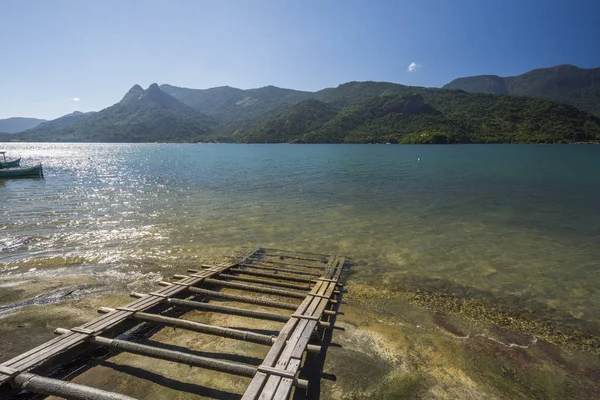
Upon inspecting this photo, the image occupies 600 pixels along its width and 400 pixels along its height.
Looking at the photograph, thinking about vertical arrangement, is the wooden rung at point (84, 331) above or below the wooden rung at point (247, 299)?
above

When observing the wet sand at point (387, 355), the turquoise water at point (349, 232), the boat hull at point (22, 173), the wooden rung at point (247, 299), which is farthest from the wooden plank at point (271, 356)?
the boat hull at point (22, 173)

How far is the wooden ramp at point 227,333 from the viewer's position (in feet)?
16.0

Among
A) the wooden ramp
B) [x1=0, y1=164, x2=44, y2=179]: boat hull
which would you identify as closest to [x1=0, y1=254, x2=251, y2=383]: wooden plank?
the wooden ramp

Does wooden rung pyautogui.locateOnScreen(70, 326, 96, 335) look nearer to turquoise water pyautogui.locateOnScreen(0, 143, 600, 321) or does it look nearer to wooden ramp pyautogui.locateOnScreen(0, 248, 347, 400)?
wooden ramp pyautogui.locateOnScreen(0, 248, 347, 400)

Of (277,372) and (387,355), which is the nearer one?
(277,372)

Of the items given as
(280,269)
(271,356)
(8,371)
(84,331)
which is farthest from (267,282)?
(8,371)

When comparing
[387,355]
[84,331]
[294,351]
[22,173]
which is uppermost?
[22,173]

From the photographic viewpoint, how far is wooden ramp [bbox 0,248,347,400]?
192 inches

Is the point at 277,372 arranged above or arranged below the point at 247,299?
above

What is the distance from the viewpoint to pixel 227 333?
21.4ft

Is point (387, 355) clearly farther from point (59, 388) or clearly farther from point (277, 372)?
point (59, 388)

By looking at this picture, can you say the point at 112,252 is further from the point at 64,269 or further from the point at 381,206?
the point at 381,206

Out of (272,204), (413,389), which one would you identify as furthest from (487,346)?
(272,204)

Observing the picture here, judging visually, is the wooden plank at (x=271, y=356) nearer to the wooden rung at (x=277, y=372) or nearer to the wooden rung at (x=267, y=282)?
the wooden rung at (x=277, y=372)
